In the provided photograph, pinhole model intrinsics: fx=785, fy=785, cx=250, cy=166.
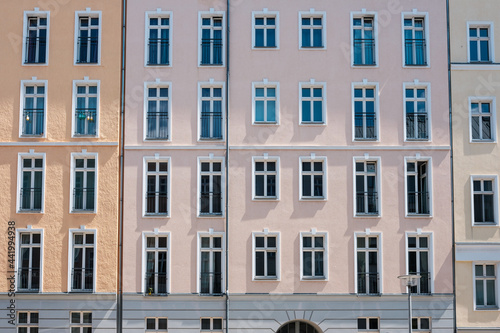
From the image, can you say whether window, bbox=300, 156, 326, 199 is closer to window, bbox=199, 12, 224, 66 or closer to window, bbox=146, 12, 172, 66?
window, bbox=199, 12, 224, 66

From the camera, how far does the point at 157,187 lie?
99.5ft

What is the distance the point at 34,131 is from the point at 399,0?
15.3 metres

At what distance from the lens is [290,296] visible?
96.7 feet

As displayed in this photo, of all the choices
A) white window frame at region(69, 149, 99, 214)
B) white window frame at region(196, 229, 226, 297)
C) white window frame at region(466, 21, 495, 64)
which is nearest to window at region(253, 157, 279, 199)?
white window frame at region(196, 229, 226, 297)

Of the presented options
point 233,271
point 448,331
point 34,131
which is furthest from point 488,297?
point 34,131

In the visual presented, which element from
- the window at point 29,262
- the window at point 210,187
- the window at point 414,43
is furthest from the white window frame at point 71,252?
the window at point 414,43

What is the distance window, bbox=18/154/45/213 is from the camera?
30219mm

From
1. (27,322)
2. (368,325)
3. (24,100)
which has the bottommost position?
(368,325)

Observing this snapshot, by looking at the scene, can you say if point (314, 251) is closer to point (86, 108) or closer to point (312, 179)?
point (312, 179)

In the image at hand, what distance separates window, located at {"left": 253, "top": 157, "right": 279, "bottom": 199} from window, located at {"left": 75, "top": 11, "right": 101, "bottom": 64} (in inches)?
302

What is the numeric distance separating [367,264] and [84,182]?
446 inches

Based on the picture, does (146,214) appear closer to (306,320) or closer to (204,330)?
(204,330)

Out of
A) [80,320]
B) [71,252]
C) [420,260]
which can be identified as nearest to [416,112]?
[420,260]

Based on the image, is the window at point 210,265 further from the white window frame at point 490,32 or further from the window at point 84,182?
the white window frame at point 490,32
